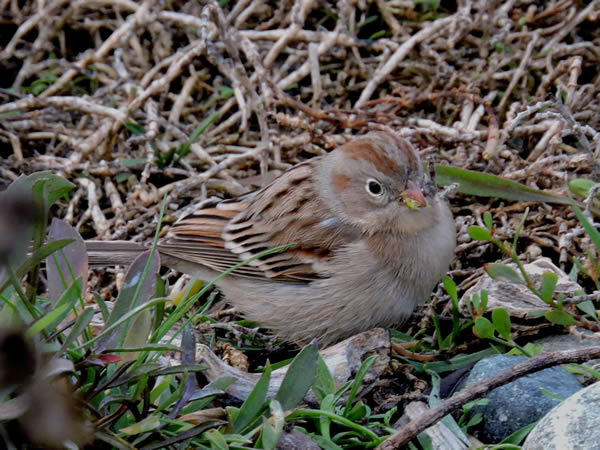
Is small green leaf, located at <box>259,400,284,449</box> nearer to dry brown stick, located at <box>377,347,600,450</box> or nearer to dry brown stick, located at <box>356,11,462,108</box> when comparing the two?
dry brown stick, located at <box>377,347,600,450</box>

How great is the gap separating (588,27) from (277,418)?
142 inches

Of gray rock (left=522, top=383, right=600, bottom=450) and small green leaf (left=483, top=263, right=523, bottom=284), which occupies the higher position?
small green leaf (left=483, top=263, right=523, bottom=284)

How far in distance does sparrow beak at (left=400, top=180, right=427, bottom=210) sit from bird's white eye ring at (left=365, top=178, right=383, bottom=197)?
11 cm

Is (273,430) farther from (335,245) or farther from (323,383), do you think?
(335,245)

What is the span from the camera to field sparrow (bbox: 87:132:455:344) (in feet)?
10.9

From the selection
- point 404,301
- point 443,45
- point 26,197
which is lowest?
point 404,301

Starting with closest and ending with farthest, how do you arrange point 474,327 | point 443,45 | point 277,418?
point 277,418 < point 474,327 < point 443,45

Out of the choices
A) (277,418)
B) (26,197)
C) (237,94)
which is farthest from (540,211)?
(26,197)

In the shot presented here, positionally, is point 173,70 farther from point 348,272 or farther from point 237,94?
point 348,272

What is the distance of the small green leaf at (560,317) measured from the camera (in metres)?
2.86

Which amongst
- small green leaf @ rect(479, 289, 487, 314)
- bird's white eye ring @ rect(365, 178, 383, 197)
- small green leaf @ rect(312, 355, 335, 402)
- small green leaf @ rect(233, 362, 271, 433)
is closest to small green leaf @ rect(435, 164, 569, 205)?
bird's white eye ring @ rect(365, 178, 383, 197)

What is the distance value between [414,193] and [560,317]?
802mm

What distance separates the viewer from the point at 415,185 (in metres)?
3.37

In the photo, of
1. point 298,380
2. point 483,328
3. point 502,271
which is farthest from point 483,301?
point 298,380
